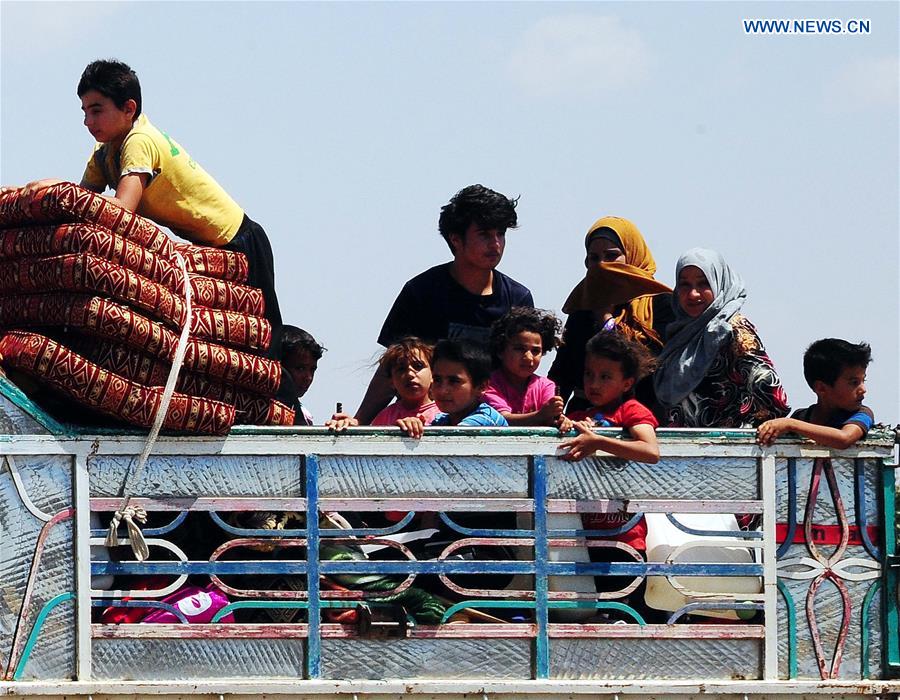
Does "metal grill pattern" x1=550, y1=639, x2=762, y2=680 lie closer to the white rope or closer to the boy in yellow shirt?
the white rope

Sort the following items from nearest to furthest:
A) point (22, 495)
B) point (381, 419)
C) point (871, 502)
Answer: point (22, 495), point (871, 502), point (381, 419)

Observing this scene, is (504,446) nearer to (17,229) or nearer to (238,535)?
(238,535)

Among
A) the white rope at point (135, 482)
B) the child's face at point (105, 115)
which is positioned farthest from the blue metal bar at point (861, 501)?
the child's face at point (105, 115)

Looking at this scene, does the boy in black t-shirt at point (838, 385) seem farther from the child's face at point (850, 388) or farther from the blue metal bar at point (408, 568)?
the blue metal bar at point (408, 568)

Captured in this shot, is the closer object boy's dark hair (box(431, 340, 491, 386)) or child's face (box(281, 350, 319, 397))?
boy's dark hair (box(431, 340, 491, 386))

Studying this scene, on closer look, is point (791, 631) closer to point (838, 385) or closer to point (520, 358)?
point (838, 385)

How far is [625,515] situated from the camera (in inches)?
180

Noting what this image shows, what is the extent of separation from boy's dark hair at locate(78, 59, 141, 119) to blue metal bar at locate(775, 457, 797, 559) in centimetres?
255

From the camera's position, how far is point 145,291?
437 cm

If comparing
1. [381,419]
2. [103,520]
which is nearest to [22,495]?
[103,520]

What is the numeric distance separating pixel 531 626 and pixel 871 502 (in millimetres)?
1194

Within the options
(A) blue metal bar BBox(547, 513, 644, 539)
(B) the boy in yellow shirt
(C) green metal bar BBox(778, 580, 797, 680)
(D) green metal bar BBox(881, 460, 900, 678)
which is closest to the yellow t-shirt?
(B) the boy in yellow shirt

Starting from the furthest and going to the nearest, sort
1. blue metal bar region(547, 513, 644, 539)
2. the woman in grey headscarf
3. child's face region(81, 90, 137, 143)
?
1. the woman in grey headscarf
2. child's face region(81, 90, 137, 143)
3. blue metal bar region(547, 513, 644, 539)

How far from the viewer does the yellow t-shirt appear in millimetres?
4836
